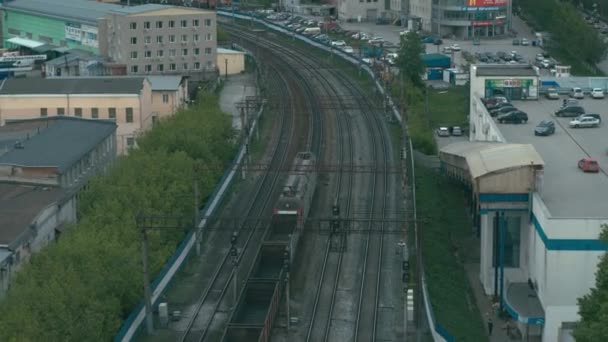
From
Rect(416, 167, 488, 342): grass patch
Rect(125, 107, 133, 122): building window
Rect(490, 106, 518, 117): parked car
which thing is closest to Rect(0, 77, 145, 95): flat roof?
Rect(125, 107, 133, 122): building window

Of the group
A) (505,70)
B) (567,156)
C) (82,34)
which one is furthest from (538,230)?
(82,34)

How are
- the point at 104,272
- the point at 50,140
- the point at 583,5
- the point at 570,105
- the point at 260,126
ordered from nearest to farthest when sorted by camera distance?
the point at 104,272 → the point at 50,140 → the point at 570,105 → the point at 260,126 → the point at 583,5

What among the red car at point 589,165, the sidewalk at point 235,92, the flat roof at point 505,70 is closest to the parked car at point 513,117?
the flat roof at point 505,70

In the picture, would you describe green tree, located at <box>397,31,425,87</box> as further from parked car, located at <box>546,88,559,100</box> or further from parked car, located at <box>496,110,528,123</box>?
parked car, located at <box>496,110,528,123</box>

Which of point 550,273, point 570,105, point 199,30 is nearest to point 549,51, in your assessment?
point 199,30

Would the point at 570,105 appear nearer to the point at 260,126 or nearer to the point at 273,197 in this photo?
the point at 273,197

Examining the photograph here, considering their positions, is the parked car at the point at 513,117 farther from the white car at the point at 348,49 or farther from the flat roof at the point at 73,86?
the white car at the point at 348,49

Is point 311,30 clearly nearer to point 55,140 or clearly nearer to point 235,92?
point 235,92
